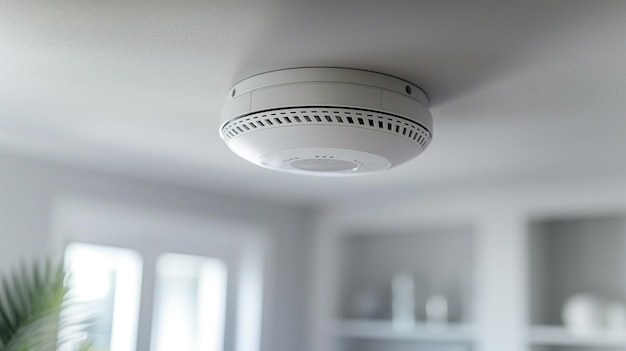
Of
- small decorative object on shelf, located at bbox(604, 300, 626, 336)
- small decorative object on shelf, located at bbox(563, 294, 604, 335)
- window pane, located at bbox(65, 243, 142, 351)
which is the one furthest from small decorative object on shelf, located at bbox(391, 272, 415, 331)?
window pane, located at bbox(65, 243, 142, 351)

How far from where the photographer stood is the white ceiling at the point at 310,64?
170 cm

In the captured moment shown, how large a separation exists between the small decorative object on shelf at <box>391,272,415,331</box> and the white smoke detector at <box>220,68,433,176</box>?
6.51ft

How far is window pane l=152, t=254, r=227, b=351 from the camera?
12.3ft

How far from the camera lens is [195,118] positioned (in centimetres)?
257

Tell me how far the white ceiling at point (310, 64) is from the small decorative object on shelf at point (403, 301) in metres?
1.13

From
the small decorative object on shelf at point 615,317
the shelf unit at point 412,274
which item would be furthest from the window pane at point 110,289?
the small decorative object on shelf at point 615,317

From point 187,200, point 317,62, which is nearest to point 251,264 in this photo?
point 187,200

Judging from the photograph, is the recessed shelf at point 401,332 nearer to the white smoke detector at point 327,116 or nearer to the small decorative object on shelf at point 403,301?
the small decorative object on shelf at point 403,301

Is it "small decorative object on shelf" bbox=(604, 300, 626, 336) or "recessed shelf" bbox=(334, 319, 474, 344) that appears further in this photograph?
"recessed shelf" bbox=(334, 319, 474, 344)

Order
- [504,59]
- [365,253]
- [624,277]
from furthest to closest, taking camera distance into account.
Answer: [365,253] → [624,277] → [504,59]

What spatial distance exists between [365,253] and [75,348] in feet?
7.09

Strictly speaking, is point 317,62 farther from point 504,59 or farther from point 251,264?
point 251,264

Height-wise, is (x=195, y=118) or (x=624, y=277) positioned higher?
Result: (x=195, y=118)

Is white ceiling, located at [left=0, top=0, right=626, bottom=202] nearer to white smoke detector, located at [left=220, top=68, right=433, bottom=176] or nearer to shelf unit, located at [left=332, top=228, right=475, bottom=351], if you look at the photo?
white smoke detector, located at [left=220, top=68, right=433, bottom=176]
